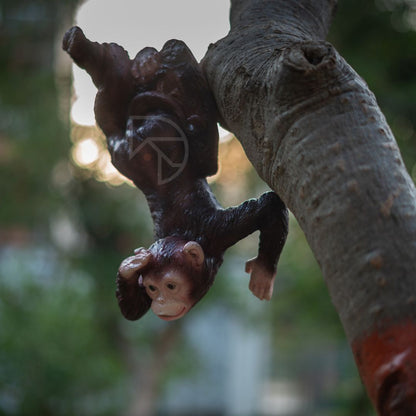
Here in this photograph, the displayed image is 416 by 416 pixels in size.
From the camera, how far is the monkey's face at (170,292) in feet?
1.41

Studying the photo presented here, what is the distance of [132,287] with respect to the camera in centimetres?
45

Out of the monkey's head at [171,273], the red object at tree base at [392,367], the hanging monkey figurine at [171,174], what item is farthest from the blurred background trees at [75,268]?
the red object at tree base at [392,367]

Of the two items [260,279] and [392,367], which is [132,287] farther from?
[392,367]

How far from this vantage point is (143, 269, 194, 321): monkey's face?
1.41 feet

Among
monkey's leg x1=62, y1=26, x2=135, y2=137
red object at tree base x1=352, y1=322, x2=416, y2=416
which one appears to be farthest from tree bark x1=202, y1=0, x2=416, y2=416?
monkey's leg x1=62, y1=26, x2=135, y2=137

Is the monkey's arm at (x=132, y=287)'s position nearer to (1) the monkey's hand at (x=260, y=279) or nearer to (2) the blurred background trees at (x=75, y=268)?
(1) the monkey's hand at (x=260, y=279)

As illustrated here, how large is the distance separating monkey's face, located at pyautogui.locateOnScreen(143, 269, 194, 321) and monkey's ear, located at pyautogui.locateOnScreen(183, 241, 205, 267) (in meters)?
0.01

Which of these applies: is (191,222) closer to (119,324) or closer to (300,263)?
(300,263)

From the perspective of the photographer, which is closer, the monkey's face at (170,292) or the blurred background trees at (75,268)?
the monkey's face at (170,292)

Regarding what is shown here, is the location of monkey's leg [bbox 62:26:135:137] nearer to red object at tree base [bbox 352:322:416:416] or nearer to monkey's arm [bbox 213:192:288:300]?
monkey's arm [bbox 213:192:288:300]

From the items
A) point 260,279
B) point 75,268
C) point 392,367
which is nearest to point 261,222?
point 260,279

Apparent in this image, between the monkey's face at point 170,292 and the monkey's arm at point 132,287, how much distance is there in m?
0.01

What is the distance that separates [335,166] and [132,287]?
195 millimetres

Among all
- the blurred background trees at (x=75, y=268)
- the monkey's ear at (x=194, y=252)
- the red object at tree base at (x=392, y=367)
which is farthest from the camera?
the blurred background trees at (x=75, y=268)
